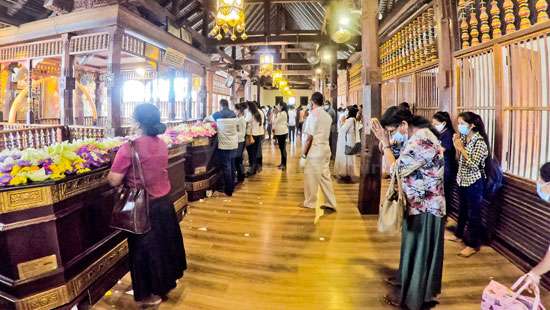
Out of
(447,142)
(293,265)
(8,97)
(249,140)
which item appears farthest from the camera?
(8,97)

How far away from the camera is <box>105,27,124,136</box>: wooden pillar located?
249 inches

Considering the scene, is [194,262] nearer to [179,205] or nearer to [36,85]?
[179,205]

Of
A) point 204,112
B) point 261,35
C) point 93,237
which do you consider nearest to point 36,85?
point 204,112

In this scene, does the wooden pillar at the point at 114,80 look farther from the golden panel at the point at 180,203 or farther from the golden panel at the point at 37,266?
the golden panel at the point at 37,266

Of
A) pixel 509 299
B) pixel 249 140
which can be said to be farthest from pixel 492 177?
pixel 249 140

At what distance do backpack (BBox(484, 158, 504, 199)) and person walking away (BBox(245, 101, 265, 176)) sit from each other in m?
4.57

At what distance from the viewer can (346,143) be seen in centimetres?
646

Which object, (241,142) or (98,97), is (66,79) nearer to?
(241,142)

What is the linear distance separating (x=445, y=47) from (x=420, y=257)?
3345mm

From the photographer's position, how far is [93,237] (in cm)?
271

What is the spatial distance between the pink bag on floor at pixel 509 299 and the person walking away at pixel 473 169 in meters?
1.66

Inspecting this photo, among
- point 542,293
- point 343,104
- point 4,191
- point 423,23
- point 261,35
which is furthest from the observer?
point 343,104

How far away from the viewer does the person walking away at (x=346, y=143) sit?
250 inches

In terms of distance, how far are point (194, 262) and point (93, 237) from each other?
0.94 m
